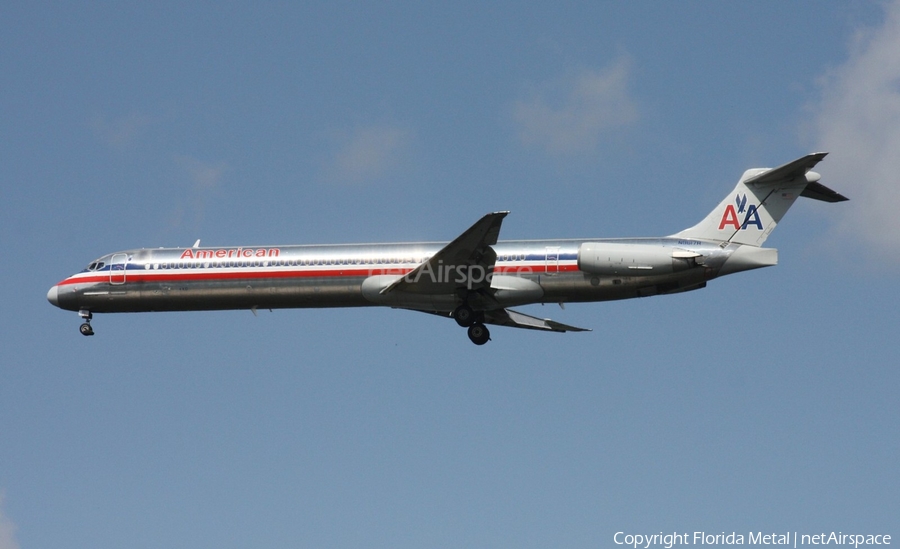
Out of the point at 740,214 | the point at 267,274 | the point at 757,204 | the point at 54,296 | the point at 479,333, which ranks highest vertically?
the point at 757,204

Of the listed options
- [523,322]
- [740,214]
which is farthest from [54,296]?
[740,214]

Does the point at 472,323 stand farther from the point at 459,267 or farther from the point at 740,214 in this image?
the point at 740,214

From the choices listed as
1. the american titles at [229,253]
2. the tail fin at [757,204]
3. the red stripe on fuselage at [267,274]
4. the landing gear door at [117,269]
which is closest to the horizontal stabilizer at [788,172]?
the tail fin at [757,204]

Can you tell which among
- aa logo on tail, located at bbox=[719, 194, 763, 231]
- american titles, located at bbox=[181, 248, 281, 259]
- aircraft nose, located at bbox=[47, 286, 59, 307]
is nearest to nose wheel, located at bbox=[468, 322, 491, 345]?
american titles, located at bbox=[181, 248, 281, 259]

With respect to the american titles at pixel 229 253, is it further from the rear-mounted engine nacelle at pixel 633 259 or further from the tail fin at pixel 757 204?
the tail fin at pixel 757 204

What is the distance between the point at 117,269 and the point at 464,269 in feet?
39.7

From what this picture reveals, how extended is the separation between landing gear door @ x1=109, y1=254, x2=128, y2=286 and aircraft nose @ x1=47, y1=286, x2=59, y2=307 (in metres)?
2.32

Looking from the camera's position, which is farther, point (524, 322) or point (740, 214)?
point (524, 322)

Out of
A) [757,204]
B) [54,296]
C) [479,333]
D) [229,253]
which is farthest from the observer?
[54,296]

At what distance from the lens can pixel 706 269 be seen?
33.0m

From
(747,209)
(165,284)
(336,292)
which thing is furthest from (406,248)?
(747,209)

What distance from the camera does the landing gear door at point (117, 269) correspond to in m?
37.7

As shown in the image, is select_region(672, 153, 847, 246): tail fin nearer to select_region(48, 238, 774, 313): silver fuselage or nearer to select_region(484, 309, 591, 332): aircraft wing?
select_region(48, 238, 774, 313): silver fuselage

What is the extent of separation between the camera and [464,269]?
111ft
